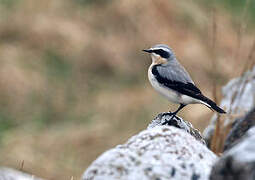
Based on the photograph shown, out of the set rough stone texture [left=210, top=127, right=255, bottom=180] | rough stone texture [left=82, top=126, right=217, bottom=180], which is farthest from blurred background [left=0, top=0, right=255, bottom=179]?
rough stone texture [left=210, top=127, right=255, bottom=180]

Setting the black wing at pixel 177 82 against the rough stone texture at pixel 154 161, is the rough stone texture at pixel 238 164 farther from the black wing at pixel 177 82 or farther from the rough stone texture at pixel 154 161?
the black wing at pixel 177 82

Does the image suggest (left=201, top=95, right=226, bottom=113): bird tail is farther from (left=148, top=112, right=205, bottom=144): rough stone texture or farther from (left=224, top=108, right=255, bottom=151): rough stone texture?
(left=148, top=112, right=205, bottom=144): rough stone texture

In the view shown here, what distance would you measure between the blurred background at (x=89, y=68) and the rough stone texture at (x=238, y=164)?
27.3 ft

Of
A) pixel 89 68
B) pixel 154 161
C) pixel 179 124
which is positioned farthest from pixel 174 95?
pixel 89 68

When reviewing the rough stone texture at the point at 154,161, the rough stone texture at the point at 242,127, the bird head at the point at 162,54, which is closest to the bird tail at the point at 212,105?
the rough stone texture at the point at 242,127

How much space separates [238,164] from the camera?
4660mm

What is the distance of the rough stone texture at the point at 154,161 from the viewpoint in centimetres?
541

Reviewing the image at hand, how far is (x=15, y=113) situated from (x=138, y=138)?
32.3ft

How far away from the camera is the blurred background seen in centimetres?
1429

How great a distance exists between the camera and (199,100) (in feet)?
28.7

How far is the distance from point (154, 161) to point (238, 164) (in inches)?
40.6

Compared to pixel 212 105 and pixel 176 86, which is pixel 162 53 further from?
pixel 212 105

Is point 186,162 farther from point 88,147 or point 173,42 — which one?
point 173,42

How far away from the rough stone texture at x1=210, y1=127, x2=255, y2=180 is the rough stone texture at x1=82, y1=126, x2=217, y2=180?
52 cm
